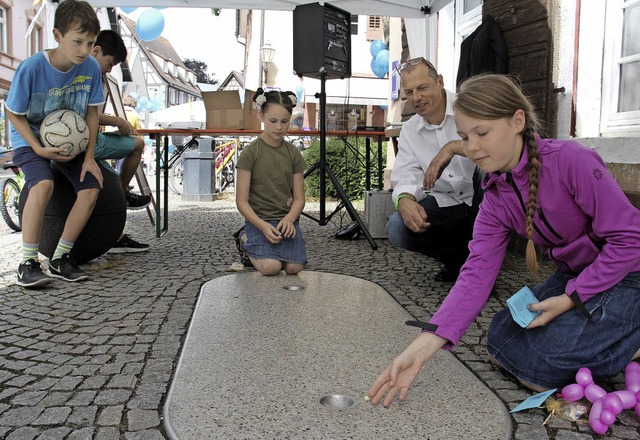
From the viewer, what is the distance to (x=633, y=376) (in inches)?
79.0

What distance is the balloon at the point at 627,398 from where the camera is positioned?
1923 mm

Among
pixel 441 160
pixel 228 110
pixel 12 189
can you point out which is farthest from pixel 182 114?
pixel 441 160

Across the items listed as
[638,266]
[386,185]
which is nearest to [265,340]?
[638,266]

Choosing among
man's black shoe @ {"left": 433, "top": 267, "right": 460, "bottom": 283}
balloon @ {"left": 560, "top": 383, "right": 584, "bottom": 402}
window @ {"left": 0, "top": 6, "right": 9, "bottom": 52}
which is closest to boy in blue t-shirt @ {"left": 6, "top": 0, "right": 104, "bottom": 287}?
man's black shoe @ {"left": 433, "top": 267, "right": 460, "bottom": 283}

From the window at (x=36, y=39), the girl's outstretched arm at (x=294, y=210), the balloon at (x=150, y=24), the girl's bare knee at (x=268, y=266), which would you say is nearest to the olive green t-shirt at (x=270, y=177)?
the girl's outstretched arm at (x=294, y=210)

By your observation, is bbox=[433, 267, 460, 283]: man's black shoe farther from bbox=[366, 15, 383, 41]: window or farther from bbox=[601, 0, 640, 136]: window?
bbox=[366, 15, 383, 41]: window

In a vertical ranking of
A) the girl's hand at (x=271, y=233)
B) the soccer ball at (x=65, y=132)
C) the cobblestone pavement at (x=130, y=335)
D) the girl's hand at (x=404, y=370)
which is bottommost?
the cobblestone pavement at (x=130, y=335)

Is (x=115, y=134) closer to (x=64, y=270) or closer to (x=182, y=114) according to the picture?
(x=64, y=270)

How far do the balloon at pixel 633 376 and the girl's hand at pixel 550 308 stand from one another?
0.29 metres

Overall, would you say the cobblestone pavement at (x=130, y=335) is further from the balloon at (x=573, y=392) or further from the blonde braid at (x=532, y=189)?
the blonde braid at (x=532, y=189)

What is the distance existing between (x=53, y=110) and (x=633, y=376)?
377cm

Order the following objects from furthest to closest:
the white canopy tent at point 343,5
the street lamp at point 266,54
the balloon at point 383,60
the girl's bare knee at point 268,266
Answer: the street lamp at point 266,54
the balloon at point 383,60
the white canopy tent at point 343,5
the girl's bare knee at point 268,266

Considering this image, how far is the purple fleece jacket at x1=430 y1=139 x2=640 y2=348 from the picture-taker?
6.31ft

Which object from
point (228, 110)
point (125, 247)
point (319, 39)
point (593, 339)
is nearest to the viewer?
point (593, 339)
